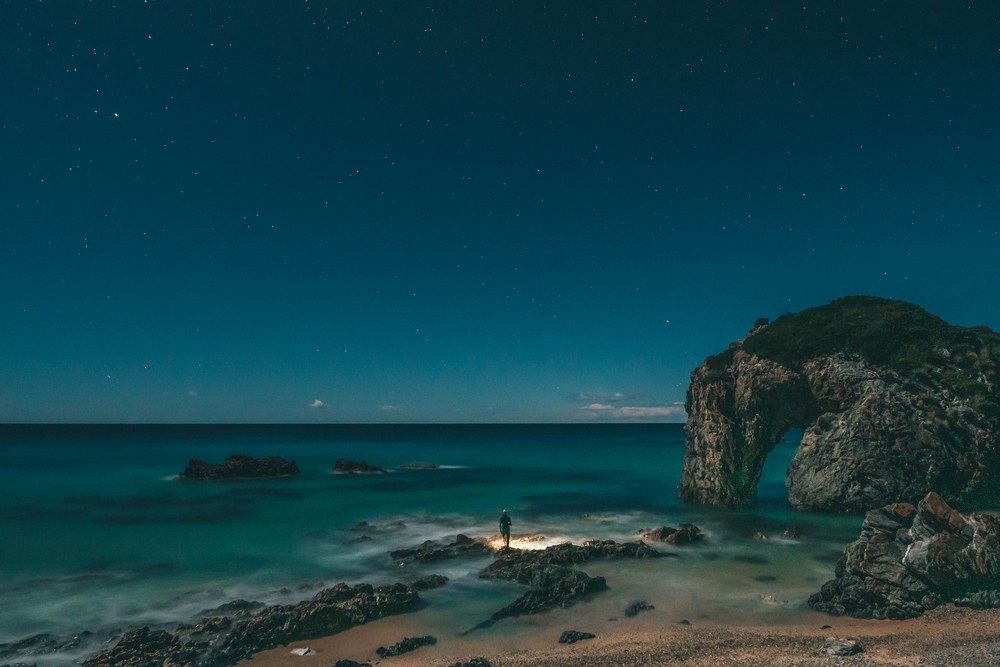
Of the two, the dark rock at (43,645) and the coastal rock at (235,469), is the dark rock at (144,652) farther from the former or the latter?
the coastal rock at (235,469)

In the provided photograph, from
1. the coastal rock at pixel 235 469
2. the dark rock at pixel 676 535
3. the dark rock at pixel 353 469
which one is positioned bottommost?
the dark rock at pixel 353 469

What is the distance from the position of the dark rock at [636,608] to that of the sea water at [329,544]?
0.67 m

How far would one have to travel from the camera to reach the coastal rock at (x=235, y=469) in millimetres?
65812

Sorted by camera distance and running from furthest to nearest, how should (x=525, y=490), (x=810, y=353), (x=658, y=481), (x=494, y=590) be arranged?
(x=658, y=481)
(x=525, y=490)
(x=810, y=353)
(x=494, y=590)

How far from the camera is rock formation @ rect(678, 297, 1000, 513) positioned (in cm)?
3384

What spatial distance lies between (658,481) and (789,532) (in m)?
33.2

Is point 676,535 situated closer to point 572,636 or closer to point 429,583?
point 429,583

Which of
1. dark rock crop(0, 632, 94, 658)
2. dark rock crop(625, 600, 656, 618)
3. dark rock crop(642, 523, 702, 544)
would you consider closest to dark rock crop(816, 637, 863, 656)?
dark rock crop(625, 600, 656, 618)

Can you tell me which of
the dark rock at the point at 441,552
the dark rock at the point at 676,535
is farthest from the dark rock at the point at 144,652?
the dark rock at the point at 676,535

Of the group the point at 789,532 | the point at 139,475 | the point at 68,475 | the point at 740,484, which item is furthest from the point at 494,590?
the point at 68,475

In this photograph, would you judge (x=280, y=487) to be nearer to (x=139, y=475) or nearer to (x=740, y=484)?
(x=139, y=475)

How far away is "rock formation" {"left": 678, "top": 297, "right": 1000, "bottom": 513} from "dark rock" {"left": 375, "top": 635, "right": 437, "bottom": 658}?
3163cm

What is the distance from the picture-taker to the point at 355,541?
32.2 metres

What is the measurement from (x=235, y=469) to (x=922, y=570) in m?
68.2
